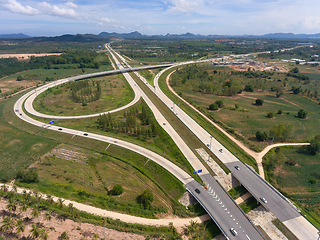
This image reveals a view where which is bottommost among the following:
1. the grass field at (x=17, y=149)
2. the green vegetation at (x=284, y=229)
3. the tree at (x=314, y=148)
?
the green vegetation at (x=284, y=229)

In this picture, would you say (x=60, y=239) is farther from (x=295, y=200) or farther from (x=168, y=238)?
(x=295, y=200)

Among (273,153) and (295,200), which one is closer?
(295,200)

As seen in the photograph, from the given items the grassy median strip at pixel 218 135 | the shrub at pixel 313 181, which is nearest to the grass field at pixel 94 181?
the grassy median strip at pixel 218 135

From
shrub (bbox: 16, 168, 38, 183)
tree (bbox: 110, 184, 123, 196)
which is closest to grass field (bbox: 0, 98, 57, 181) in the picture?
shrub (bbox: 16, 168, 38, 183)

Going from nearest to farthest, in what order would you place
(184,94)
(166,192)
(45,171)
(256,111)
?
(166,192), (45,171), (256,111), (184,94)

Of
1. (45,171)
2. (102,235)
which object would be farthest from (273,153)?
(45,171)

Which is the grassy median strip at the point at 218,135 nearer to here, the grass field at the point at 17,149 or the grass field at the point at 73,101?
the grass field at the point at 73,101
